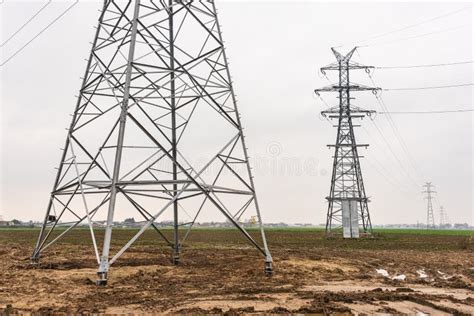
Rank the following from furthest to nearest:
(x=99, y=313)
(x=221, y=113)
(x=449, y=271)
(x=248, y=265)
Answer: (x=449, y=271), (x=248, y=265), (x=221, y=113), (x=99, y=313)

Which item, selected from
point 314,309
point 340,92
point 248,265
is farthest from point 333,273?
point 340,92

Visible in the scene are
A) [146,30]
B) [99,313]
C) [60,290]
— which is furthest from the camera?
[146,30]

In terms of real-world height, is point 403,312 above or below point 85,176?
below

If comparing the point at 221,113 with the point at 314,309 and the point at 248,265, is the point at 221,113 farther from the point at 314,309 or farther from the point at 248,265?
the point at 314,309

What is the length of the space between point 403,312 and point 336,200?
3376 cm

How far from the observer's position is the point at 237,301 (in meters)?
9.81

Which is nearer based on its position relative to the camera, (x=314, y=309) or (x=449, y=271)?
(x=314, y=309)

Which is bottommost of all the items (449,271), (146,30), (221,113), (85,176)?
(449,271)

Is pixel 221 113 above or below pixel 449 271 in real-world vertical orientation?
above

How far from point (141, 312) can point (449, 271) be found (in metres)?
13.3

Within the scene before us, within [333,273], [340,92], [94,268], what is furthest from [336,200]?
[94,268]

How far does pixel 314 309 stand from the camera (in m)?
9.02

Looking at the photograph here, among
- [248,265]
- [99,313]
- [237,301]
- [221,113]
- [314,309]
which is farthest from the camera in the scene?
[248,265]

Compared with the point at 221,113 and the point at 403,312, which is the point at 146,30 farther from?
the point at 403,312
